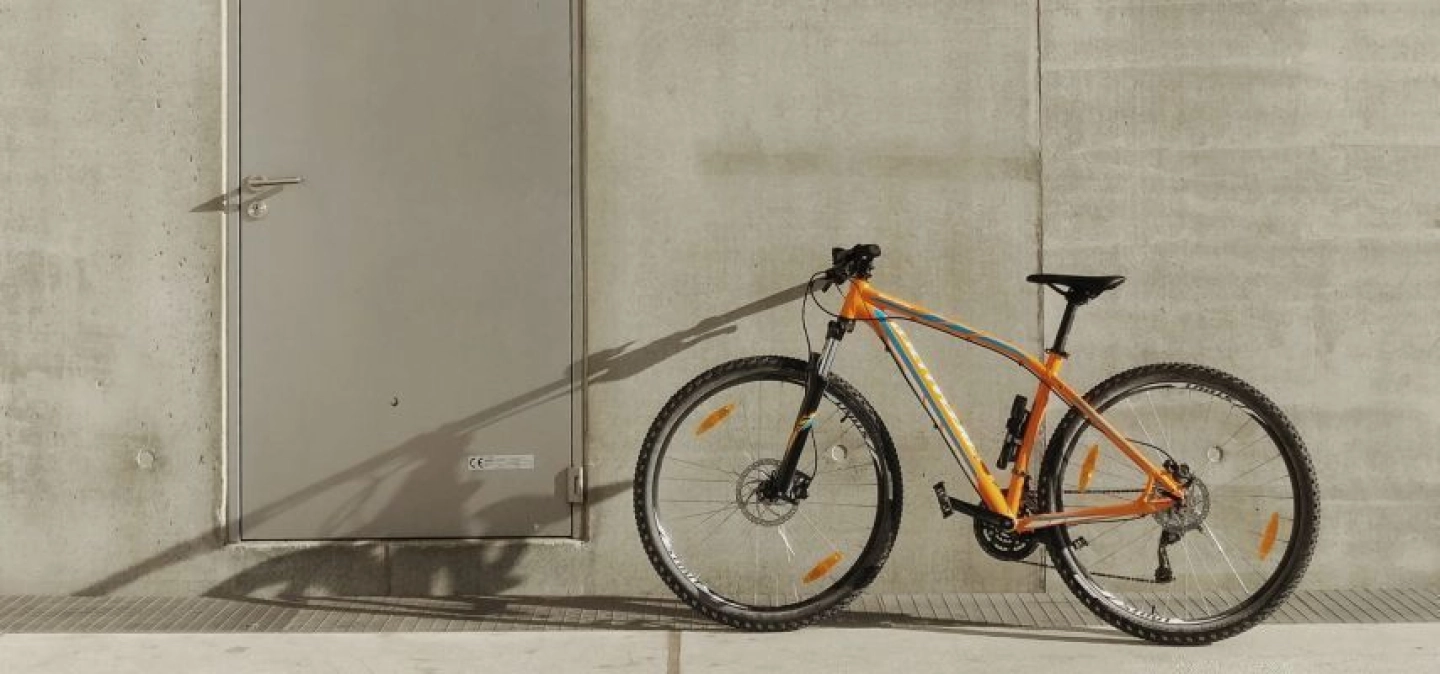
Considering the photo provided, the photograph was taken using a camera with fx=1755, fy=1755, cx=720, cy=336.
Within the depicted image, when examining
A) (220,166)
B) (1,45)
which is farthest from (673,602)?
(1,45)

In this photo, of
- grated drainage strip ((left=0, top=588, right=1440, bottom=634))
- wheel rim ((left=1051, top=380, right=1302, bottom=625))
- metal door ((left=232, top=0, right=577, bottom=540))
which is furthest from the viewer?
metal door ((left=232, top=0, right=577, bottom=540))

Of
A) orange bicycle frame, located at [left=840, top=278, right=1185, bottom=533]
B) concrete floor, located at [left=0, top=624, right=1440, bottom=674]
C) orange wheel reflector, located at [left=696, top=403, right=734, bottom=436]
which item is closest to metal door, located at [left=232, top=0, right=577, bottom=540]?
orange wheel reflector, located at [left=696, top=403, right=734, bottom=436]

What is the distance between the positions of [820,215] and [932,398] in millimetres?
774

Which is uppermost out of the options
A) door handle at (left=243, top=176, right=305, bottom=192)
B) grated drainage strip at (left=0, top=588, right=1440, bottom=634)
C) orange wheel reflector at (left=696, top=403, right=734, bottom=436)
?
door handle at (left=243, top=176, right=305, bottom=192)

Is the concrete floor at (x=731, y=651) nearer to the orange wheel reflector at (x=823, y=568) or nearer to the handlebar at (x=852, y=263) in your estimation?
the orange wheel reflector at (x=823, y=568)

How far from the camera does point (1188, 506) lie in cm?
516

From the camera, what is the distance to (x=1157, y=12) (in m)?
5.70

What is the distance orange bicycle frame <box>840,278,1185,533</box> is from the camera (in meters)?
5.17

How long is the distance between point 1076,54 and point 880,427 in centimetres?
145

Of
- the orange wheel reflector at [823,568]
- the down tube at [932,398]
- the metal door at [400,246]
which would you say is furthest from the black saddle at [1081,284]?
the metal door at [400,246]

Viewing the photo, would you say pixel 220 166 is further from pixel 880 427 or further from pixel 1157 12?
pixel 1157 12

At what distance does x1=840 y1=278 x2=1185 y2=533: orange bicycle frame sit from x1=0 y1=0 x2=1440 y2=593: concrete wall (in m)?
0.43

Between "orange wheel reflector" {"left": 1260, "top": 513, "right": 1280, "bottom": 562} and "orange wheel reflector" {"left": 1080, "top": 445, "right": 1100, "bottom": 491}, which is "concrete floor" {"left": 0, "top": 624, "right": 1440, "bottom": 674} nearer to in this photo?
"orange wheel reflector" {"left": 1260, "top": 513, "right": 1280, "bottom": 562}

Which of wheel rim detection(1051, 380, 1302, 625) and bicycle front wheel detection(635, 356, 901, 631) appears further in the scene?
bicycle front wheel detection(635, 356, 901, 631)
